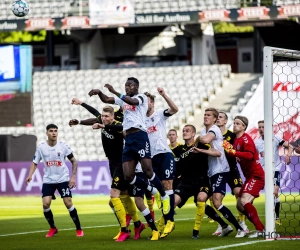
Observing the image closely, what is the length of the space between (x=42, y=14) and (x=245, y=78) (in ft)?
31.4

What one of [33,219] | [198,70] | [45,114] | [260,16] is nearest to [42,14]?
[45,114]

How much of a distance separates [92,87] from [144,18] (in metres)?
3.83

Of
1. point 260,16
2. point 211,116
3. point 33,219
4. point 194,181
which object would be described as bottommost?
point 33,219

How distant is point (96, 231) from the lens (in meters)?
14.6

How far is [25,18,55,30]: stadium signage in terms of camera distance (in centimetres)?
3494

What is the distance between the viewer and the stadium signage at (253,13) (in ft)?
106

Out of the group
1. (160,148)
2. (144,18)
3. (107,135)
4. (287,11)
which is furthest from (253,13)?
(107,135)

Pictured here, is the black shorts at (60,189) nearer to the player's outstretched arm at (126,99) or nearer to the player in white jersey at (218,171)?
the player in white jersey at (218,171)

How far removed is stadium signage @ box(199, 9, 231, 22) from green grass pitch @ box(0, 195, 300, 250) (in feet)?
37.6

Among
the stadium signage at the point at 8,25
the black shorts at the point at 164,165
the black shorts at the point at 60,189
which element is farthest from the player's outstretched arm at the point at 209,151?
the stadium signage at the point at 8,25

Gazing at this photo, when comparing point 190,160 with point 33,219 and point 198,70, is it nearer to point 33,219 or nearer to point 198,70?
point 33,219

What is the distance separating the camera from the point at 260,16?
32469mm

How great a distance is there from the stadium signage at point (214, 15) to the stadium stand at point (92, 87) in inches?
98.9

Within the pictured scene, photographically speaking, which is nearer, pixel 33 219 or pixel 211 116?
pixel 211 116
